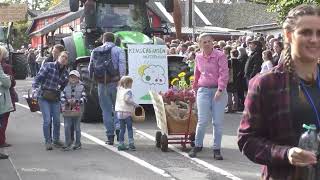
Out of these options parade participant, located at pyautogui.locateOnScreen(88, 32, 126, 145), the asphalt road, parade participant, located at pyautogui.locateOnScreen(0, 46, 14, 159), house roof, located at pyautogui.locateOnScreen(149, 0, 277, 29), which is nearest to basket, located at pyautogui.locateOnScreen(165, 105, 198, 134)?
the asphalt road

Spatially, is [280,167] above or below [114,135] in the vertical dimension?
above

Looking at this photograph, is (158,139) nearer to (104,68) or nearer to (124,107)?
(124,107)

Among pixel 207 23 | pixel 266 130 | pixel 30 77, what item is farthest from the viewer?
pixel 207 23

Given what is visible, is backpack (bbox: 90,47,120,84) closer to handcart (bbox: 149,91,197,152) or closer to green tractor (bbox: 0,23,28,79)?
handcart (bbox: 149,91,197,152)

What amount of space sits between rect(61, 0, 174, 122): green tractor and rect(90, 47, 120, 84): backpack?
7.97 ft

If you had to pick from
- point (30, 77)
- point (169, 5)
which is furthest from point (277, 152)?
point (30, 77)

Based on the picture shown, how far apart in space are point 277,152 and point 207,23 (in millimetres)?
60089

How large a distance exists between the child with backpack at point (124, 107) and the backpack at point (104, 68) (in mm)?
785

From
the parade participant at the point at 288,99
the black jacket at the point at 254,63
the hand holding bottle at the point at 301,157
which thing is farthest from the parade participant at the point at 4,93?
the hand holding bottle at the point at 301,157

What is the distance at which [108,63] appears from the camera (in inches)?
417

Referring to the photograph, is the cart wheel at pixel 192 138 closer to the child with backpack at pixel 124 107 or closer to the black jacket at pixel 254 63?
the child with backpack at pixel 124 107

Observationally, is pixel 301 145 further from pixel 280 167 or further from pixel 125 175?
pixel 125 175

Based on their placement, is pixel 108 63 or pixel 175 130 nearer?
pixel 175 130

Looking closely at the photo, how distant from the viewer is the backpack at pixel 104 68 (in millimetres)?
10547
